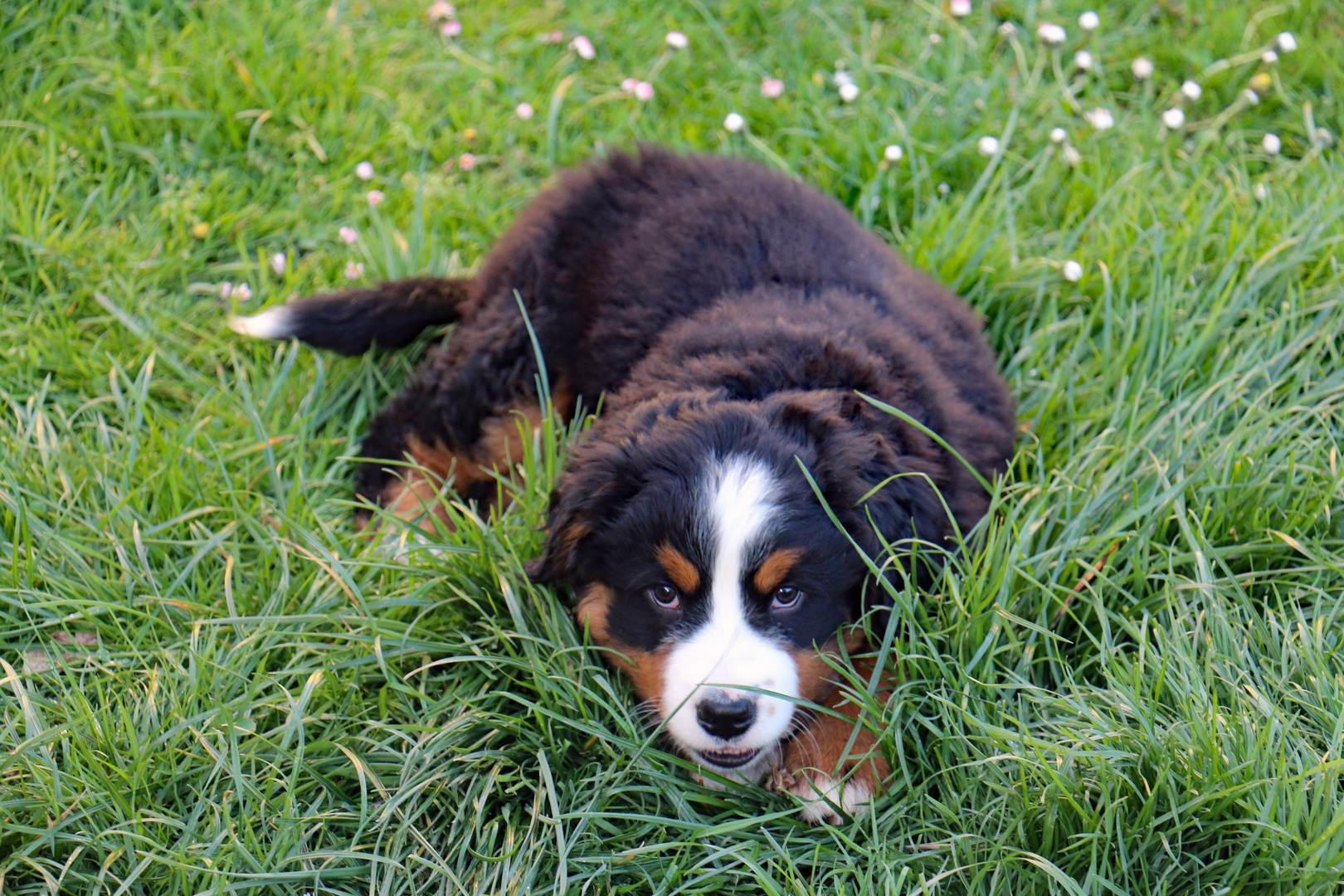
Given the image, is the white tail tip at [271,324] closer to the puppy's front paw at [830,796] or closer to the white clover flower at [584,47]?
the white clover flower at [584,47]

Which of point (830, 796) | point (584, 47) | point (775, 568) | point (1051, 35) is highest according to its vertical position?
point (1051, 35)

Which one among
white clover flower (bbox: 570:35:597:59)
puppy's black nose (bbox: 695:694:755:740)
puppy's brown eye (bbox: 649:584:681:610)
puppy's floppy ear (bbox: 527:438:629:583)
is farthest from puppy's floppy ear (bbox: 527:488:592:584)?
white clover flower (bbox: 570:35:597:59)

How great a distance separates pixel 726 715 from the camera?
205cm

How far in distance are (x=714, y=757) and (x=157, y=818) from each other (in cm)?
105

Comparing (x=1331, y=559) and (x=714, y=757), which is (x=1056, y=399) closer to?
(x=1331, y=559)

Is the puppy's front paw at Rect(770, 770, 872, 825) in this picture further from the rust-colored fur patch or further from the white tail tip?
the white tail tip

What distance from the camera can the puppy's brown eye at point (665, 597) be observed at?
2.20 meters

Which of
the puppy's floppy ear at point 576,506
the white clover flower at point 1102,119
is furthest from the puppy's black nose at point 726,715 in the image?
the white clover flower at point 1102,119

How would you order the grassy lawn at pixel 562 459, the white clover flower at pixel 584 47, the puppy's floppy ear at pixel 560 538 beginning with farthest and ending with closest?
the white clover flower at pixel 584 47 < the puppy's floppy ear at pixel 560 538 < the grassy lawn at pixel 562 459

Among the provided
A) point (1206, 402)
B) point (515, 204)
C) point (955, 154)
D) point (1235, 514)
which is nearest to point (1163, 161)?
point (955, 154)

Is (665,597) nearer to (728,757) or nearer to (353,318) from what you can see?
(728,757)

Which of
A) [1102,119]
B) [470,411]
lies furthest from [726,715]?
[1102,119]

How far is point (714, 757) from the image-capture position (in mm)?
2186

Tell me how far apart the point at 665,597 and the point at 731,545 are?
203 millimetres
